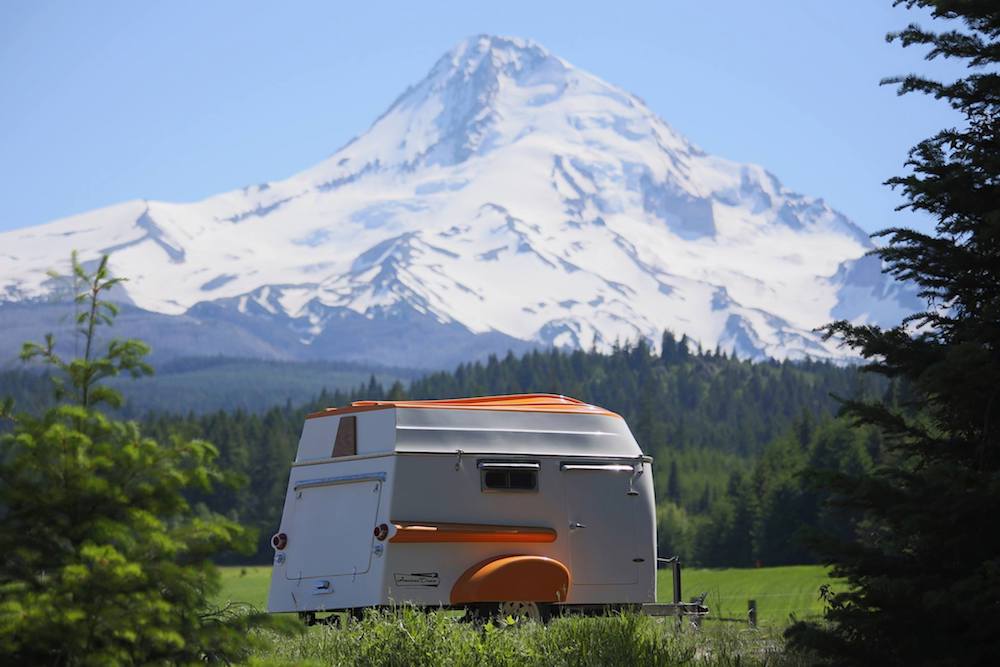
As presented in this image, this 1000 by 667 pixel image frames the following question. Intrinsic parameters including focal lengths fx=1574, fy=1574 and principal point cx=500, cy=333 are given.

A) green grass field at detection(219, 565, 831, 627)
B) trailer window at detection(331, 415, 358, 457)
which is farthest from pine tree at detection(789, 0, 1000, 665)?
green grass field at detection(219, 565, 831, 627)

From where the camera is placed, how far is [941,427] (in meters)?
12.9

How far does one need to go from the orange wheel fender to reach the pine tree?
5642 mm

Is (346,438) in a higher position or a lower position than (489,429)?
lower

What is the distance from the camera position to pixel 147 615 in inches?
339

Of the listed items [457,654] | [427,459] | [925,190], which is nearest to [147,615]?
[457,654]

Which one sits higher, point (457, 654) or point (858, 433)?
point (858, 433)

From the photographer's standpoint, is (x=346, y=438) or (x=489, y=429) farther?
(x=489, y=429)

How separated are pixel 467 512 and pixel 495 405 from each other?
4.89 feet

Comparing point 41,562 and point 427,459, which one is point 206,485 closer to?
point 41,562

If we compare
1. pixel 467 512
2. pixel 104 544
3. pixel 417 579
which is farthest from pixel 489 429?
pixel 104 544

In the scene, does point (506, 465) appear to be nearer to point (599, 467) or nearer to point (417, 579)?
point (599, 467)

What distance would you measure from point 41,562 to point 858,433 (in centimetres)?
11378

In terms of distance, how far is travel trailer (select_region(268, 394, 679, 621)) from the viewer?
699 inches

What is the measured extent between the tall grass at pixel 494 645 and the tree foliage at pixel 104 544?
3.70m
